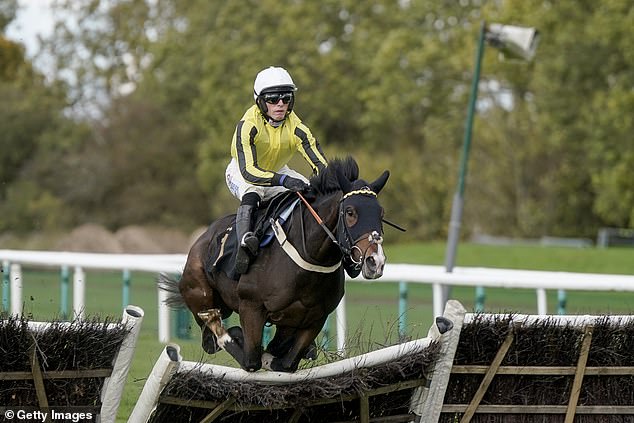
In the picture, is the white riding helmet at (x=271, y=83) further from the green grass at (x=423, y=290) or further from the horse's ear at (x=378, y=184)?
the green grass at (x=423, y=290)

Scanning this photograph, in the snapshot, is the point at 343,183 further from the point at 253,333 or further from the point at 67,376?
the point at 67,376

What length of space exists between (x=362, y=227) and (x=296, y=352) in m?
0.94

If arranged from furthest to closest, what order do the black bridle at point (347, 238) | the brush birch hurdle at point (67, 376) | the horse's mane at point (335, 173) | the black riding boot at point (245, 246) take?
the black riding boot at point (245, 246) → the horse's mane at point (335, 173) → the black bridle at point (347, 238) → the brush birch hurdle at point (67, 376)

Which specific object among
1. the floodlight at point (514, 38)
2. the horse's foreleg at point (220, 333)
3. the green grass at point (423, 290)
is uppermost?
the floodlight at point (514, 38)

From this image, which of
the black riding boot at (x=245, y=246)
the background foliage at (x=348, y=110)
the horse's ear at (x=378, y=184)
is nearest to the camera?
the horse's ear at (x=378, y=184)

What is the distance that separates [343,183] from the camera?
6.00 meters

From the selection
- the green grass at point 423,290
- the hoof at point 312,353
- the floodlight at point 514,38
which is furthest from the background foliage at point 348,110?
the hoof at point 312,353

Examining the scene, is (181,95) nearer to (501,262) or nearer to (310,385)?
(501,262)

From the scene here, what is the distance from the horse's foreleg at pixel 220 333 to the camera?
6.59 m

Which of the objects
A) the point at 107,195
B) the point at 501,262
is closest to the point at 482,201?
the point at 501,262

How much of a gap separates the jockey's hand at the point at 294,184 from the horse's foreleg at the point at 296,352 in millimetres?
762

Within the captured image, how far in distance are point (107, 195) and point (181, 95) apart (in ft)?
19.1

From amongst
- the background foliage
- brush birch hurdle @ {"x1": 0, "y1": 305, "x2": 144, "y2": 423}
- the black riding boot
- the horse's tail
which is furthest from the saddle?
the background foliage

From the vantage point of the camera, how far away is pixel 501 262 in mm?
20500
